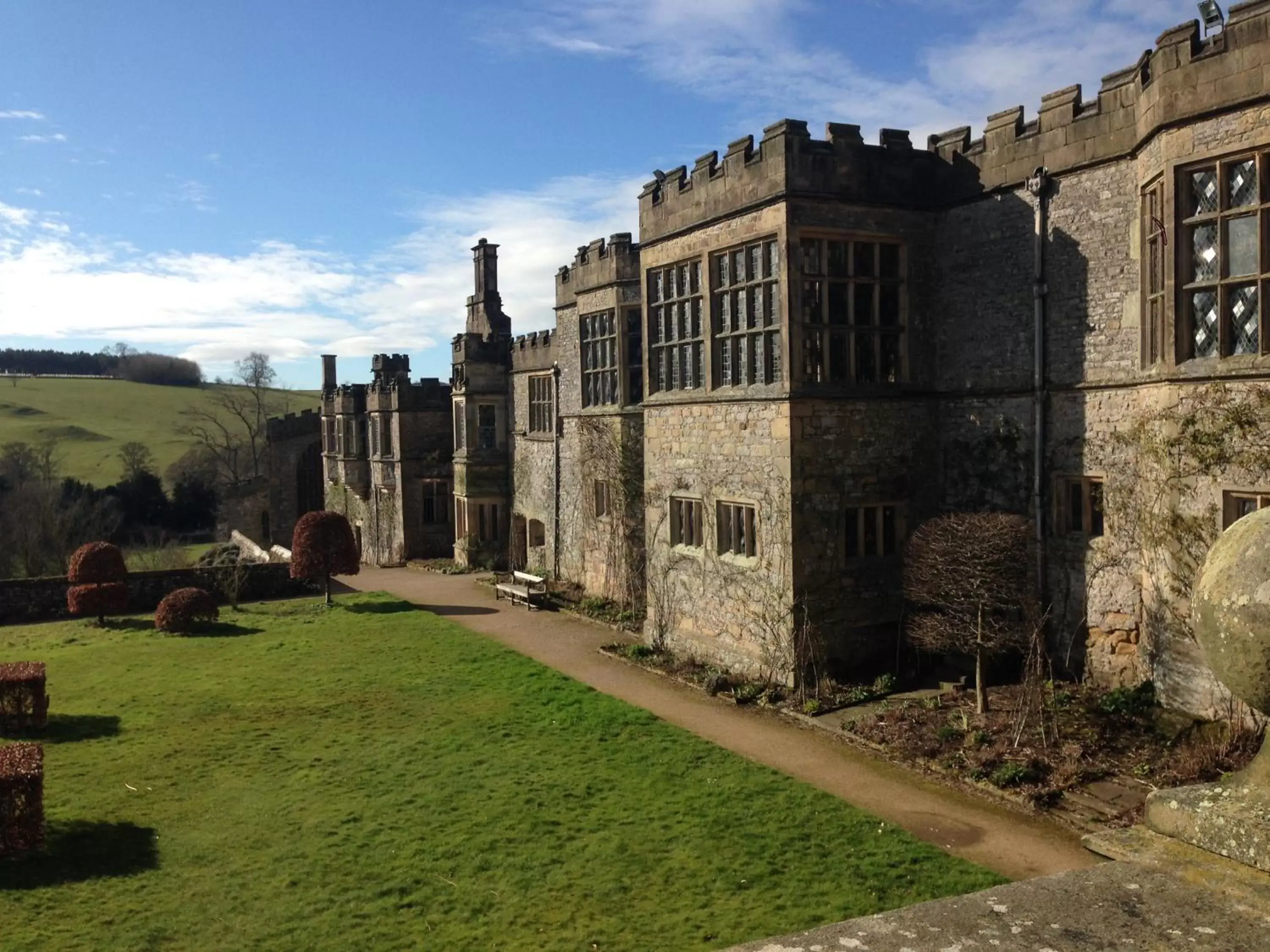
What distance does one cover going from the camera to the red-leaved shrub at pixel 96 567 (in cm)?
2327

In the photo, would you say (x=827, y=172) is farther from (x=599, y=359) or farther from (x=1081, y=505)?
(x=599, y=359)

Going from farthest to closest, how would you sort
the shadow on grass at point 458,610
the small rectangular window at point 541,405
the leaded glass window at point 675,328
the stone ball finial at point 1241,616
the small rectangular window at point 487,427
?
1. the small rectangular window at point 487,427
2. the small rectangular window at point 541,405
3. the shadow on grass at point 458,610
4. the leaded glass window at point 675,328
5. the stone ball finial at point 1241,616

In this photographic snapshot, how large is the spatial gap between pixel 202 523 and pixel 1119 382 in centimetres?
4949

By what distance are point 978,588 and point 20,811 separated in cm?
1072

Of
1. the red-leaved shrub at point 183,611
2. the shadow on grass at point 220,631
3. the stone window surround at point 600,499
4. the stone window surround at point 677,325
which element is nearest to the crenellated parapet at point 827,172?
the stone window surround at point 677,325

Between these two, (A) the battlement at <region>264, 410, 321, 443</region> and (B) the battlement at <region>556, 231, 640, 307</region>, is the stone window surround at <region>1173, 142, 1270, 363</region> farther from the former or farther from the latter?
(A) the battlement at <region>264, 410, 321, 443</region>

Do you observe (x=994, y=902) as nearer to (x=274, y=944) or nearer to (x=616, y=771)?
(x=274, y=944)

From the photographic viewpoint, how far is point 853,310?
13.9m

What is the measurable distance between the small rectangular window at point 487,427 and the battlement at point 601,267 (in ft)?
20.1

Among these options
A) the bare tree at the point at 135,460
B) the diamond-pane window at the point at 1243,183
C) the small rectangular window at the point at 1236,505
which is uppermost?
the diamond-pane window at the point at 1243,183

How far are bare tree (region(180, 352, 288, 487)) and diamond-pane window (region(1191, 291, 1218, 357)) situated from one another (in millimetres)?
41087

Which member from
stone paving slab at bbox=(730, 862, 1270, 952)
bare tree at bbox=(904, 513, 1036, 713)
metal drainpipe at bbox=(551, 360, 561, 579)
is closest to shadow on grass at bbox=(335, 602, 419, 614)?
metal drainpipe at bbox=(551, 360, 561, 579)

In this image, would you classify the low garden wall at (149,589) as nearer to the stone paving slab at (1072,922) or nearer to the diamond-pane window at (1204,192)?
the diamond-pane window at (1204,192)

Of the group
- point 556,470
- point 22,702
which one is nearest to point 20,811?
point 22,702
